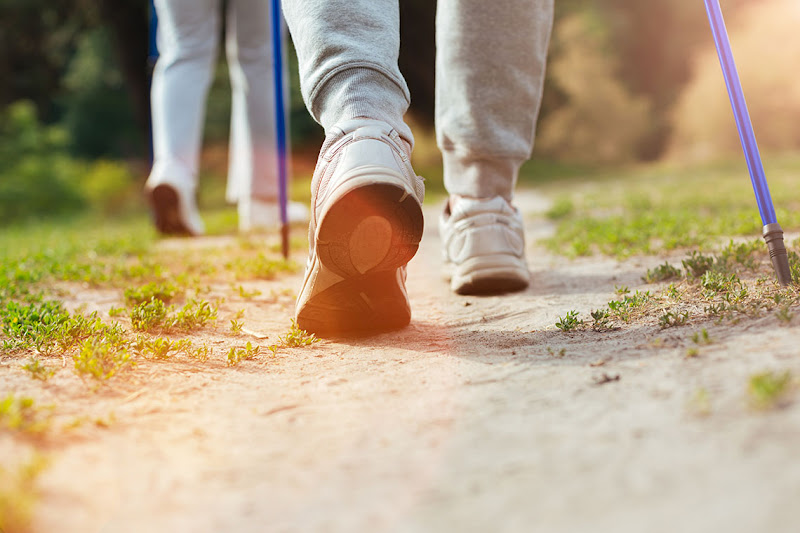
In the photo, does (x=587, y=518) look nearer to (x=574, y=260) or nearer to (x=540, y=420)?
(x=540, y=420)

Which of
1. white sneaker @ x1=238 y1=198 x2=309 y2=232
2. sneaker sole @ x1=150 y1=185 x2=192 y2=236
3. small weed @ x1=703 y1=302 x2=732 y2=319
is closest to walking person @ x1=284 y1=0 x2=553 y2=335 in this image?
small weed @ x1=703 y1=302 x2=732 y2=319

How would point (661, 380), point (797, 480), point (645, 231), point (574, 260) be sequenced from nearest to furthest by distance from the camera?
point (797, 480)
point (661, 380)
point (574, 260)
point (645, 231)

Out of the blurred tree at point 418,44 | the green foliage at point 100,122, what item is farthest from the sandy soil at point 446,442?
the green foliage at point 100,122

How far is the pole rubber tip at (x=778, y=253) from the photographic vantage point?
1.60m

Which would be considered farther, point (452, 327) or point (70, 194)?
point (70, 194)

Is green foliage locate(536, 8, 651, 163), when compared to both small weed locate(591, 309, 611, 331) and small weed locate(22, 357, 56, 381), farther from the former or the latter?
small weed locate(22, 357, 56, 381)

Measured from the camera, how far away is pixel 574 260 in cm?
285

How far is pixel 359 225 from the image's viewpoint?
4.77 feet

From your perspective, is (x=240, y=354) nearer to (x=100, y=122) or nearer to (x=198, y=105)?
(x=198, y=105)

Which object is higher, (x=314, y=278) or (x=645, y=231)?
(x=645, y=231)

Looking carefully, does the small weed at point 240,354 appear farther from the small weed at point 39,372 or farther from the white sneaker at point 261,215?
the white sneaker at point 261,215

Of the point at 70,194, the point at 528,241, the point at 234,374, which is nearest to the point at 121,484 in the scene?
the point at 234,374

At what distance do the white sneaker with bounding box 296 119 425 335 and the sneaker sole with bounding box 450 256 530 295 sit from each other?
0.47 metres

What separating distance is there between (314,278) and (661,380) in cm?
83
